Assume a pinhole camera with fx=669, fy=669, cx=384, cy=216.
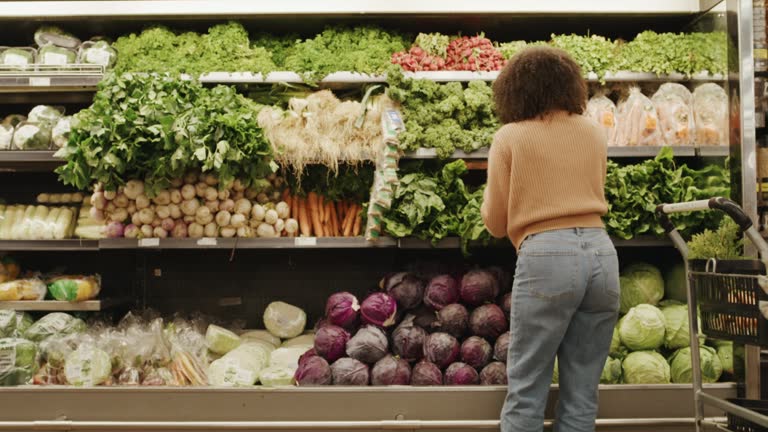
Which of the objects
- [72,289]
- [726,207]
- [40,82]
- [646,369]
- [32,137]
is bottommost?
[646,369]

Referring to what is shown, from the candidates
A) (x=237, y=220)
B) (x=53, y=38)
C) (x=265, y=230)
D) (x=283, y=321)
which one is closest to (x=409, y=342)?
(x=283, y=321)

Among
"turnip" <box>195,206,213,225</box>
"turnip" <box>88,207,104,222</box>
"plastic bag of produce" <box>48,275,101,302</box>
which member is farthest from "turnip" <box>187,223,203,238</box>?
"plastic bag of produce" <box>48,275,101,302</box>

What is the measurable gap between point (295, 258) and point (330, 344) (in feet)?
3.42

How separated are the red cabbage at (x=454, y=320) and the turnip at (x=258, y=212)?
1207 millimetres

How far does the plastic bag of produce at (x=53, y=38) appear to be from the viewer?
168 inches

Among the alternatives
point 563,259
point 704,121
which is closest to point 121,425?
point 563,259

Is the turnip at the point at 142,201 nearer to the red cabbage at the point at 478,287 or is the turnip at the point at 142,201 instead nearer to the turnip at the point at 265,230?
the turnip at the point at 265,230

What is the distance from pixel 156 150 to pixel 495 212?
76.4 inches

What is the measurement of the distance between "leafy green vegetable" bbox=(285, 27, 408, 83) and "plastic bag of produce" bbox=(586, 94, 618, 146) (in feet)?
4.11

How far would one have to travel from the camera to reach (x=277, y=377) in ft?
12.4

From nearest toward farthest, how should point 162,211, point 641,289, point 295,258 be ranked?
point 162,211 < point 641,289 < point 295,258

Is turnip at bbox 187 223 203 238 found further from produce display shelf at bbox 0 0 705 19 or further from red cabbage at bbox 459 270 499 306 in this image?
red cabbage at bbox 459 270 499 306

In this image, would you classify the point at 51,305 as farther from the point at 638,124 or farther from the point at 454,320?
the point at 638,124

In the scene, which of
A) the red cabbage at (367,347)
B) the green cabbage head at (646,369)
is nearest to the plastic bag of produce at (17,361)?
the red cabbage at (367,347)
